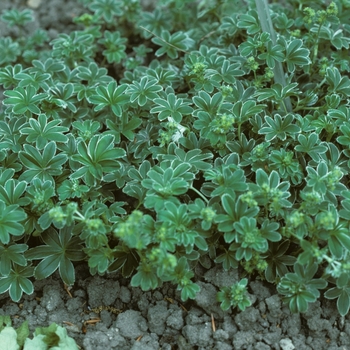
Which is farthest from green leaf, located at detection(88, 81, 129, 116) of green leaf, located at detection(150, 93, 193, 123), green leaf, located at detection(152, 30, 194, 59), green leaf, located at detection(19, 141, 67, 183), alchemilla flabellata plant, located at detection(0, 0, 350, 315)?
green leaf, located at detection(152, 30, 194, 59)

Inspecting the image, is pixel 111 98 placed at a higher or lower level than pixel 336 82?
higher

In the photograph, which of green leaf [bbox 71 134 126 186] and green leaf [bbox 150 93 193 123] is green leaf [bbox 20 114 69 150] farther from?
green leaf [bbox 150 93 193 123]

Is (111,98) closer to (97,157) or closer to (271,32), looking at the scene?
(97,157)

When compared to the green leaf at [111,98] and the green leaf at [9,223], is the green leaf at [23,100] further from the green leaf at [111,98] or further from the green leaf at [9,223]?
the green leaf at [9,223]

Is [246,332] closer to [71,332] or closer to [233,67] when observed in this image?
[71,332]

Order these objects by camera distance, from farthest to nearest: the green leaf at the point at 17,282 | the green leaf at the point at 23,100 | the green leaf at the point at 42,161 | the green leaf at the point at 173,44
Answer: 1. the green leaf at the point at 173,44
2. the green leaf at the point at 23,100
3. the green leaf at the point at 42,161
4. the green leaf at the point at 17,282

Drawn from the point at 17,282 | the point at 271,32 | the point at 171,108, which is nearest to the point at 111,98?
the point at 171,108

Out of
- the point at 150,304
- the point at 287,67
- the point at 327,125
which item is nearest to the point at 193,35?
the point at 287,67

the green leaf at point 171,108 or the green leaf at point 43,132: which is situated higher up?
the green leaf at point 43,132

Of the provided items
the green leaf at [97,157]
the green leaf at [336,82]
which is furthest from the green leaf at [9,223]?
the green leaf at [336,82]
